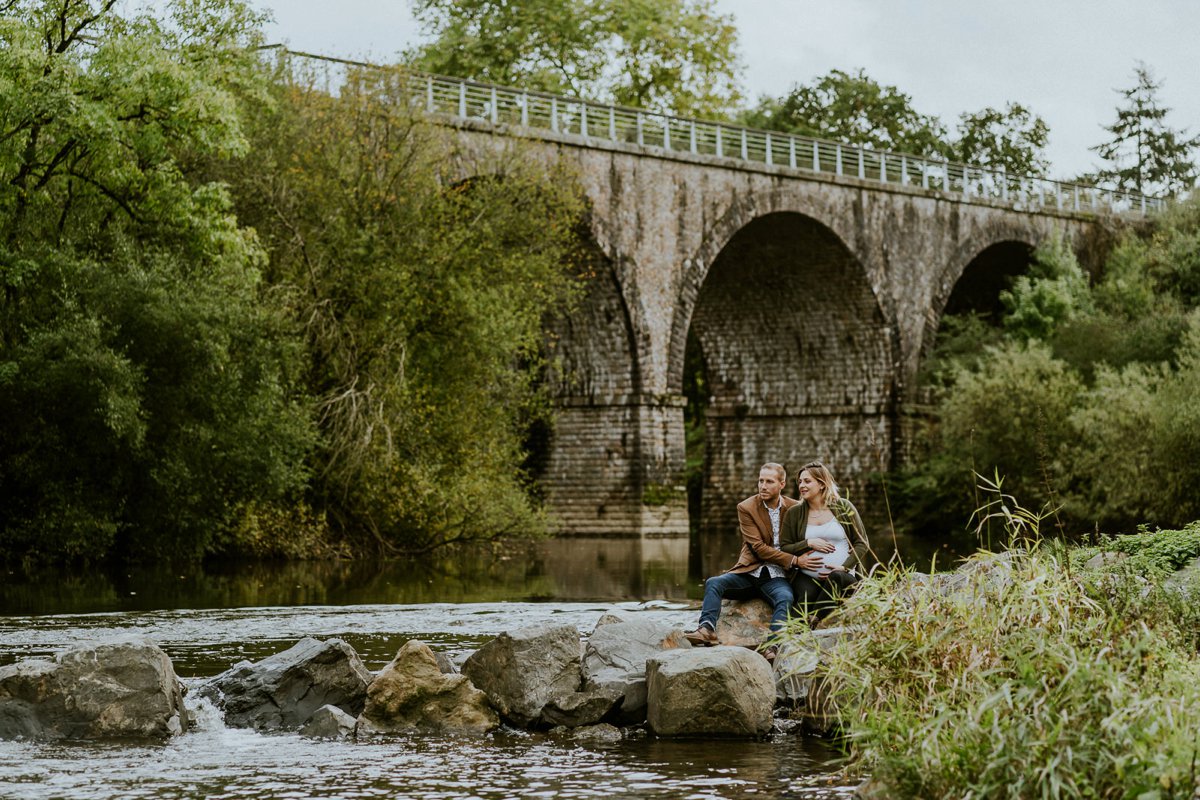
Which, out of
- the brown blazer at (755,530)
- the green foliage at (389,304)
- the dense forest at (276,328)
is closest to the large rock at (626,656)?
the brown blazer at (755,530)

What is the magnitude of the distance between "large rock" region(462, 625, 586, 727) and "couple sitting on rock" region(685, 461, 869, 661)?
119 centimetres

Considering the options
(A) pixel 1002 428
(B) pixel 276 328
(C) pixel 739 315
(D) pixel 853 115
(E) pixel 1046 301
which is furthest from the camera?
(D) pixel 853 115

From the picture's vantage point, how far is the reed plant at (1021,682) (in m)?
6.40

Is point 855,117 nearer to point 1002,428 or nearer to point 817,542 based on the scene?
point 1002,428

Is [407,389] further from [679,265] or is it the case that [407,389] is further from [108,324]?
[679,265]


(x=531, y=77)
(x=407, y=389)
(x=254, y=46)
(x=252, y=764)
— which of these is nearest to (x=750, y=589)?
(x=252, y=764)

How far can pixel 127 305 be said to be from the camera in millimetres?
22094

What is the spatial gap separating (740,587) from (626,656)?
1.18 m

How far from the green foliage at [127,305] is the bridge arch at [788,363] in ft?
60.7

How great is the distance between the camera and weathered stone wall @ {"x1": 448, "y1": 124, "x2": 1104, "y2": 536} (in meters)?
35.8

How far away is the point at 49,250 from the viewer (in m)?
22.0

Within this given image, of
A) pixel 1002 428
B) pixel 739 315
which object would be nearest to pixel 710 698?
pixel 1002 428

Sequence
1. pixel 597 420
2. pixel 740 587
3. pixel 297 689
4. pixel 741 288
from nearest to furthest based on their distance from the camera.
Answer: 1. pixel 297 689
2. pixel 740 587
3. pixel 597 420
4. pixel 741 288

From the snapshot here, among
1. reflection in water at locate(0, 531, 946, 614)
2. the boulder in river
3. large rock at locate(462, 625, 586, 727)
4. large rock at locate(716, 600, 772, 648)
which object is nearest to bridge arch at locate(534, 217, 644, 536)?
reflection in water at locate(0, 531, 946, 614)
